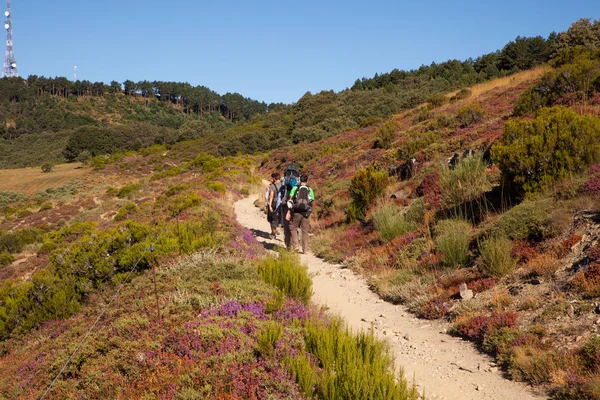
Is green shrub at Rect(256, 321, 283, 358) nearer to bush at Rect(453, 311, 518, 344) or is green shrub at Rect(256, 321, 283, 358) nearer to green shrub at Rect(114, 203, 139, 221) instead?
bush at Rect(453, 311, 518, 344)

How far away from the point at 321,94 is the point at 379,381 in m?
72.7

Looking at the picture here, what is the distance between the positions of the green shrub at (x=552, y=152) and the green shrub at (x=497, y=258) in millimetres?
1823

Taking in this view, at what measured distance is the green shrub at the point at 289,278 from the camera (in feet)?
19.3

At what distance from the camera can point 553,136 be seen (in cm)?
759

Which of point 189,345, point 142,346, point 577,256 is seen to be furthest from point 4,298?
point 577,256

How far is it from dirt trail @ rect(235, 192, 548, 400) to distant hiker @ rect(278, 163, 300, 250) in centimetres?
163

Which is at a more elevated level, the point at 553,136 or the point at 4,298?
the point at 553,136

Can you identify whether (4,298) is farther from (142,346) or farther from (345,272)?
(345,272)

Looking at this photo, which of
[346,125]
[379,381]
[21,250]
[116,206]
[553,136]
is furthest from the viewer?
[346,125]

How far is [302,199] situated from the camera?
30.5ft

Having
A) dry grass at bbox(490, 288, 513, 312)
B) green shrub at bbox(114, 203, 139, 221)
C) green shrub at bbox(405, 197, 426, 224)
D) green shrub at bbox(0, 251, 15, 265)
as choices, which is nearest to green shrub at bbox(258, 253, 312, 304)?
dry grass at bbox(490, 288, 513, 312)

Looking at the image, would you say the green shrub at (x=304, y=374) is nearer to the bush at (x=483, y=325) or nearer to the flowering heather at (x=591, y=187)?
the bush at (x=483, y=325)

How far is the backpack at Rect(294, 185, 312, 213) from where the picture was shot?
9.28 meters

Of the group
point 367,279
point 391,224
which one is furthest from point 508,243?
point 391,224
